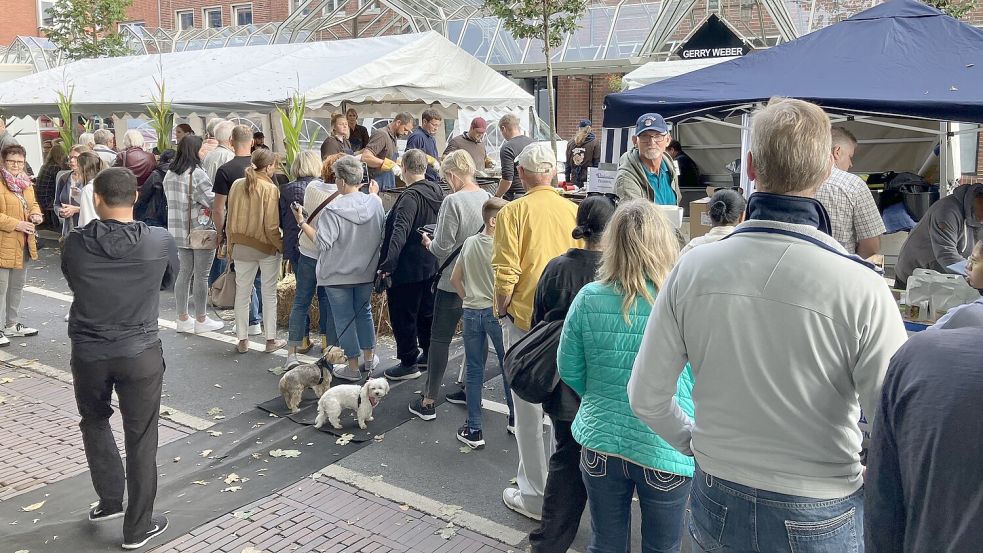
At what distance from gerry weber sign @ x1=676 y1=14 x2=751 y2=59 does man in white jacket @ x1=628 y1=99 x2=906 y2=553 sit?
50.3 feet

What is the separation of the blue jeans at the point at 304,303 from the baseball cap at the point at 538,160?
9.25 feet

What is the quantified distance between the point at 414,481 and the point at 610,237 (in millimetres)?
2592

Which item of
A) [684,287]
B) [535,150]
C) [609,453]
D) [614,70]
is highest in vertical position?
[614,70]

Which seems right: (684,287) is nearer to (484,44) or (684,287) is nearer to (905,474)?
(905,474)

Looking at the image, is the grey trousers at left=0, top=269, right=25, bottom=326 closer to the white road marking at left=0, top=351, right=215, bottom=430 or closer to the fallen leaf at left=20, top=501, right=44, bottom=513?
the white road marking at left=0, top=351, right=215, bottom=430

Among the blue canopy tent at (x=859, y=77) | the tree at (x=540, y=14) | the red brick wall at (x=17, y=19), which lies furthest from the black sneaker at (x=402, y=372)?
the red brick wall at (x=17, y=19)

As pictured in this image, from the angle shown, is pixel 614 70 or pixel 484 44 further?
pixel 484 44

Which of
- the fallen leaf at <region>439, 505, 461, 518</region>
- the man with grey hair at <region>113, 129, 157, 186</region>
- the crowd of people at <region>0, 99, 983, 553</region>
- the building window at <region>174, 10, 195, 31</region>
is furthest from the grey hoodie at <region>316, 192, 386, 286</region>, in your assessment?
the building window at <region>174, 10, 195, 31</region>

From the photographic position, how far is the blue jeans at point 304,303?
7098mm

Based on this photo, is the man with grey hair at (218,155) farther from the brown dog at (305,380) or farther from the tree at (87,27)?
the tree at (87,27)

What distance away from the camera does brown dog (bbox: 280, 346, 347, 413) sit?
609 centimetres

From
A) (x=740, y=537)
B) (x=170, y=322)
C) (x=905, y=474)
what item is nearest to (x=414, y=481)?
(x=740, y=537)

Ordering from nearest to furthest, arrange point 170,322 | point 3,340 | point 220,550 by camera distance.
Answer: point 220,550, point 3,340, point 170,322

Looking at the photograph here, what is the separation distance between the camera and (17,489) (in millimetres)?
5023
